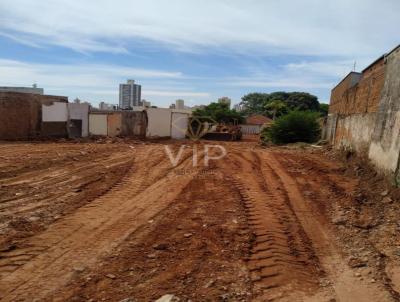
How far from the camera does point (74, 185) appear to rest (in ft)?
28.3

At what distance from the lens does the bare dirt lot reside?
13.1ft

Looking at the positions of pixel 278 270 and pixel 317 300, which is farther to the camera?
pixel 278 270

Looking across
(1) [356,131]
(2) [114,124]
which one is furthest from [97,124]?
(1) [356,131]

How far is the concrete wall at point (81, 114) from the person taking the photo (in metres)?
23.1

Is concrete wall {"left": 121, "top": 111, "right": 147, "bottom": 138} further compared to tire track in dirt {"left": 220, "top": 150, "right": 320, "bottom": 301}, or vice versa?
concrete wall {"left": 121, "top": 111, "right": 147, "bottom": 138}

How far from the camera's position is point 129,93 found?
88.4 meters

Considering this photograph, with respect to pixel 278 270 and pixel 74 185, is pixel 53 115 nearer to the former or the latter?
pixel 74 185

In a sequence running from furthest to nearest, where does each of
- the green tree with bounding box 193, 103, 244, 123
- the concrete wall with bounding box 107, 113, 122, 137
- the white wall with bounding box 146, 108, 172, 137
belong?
the green tree with bounding box 193, 103, 244, 123 → the white wall with bounding box 146, 108, 172, 137 → the concrete wall with bounding box 107, 113, 122, 137

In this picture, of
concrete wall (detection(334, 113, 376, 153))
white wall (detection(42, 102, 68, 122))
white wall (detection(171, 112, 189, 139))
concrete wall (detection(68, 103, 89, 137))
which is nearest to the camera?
concrete wall (detection(334, 113, 376, 153))

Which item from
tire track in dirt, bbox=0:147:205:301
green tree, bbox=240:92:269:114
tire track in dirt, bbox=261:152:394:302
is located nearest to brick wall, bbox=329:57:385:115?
tire track in dirt, bbox=261:152:394:302

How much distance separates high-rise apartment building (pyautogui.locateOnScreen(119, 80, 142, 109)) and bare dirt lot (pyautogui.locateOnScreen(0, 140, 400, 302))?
79331 millimetres

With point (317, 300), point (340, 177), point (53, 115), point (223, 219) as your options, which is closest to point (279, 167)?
point (340, 177)

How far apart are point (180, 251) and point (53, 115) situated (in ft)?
62.0

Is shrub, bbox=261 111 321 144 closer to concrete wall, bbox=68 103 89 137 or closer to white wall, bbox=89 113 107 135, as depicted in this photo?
white wall, bbox=89 113 107 135
